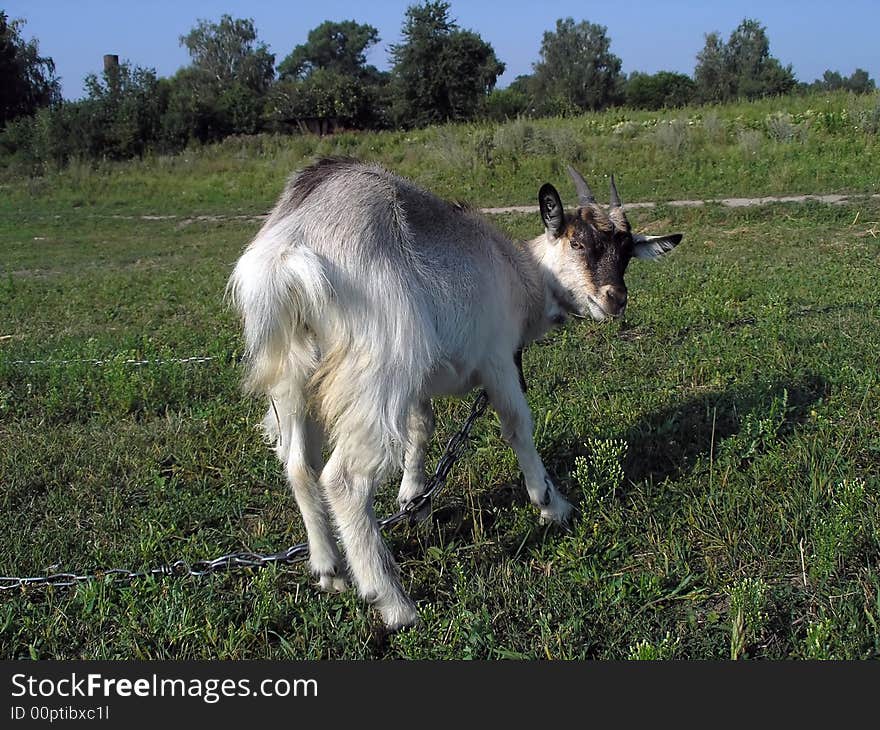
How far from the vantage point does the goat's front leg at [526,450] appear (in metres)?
3.59

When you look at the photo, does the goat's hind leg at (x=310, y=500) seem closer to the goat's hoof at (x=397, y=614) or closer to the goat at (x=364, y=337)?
the goat at (x=364, y=337)

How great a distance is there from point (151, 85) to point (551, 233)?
29.2 meters

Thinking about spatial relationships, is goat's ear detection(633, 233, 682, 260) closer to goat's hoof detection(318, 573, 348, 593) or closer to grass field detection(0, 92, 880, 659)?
grass field detection(0, 92, 880, 659)

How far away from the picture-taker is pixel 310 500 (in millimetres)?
3211

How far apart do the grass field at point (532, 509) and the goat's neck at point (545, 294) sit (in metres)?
0.52

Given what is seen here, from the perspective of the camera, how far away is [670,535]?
3.30 metres

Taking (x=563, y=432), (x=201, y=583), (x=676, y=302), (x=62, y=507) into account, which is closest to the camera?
(x=201, y=583)

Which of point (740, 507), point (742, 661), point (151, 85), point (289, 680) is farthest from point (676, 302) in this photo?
point (151, 85)

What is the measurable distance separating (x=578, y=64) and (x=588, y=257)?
6168 cm

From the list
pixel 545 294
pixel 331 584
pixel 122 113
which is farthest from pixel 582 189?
pixel 122 113

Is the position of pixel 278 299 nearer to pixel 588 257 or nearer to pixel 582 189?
pixel 588 257

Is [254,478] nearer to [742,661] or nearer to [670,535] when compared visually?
[670,535]

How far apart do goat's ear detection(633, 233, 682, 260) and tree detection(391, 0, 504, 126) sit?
32.1 metres

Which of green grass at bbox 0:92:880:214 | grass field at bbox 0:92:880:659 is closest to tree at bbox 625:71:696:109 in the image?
green grass at bbox 0:92:880:214
